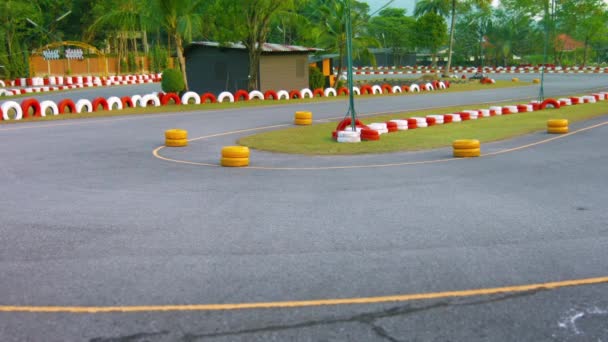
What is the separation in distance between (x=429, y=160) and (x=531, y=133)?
A: 6.41 m

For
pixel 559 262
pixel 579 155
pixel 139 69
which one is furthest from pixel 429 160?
pixel 139 69

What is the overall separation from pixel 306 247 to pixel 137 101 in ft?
83.8

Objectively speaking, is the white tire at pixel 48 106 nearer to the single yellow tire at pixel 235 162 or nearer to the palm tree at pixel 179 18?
the palm tree at pixel 179 18

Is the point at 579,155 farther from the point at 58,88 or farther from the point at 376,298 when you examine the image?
the point at 58,88

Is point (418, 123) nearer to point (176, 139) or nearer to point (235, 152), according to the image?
point (176, 139)

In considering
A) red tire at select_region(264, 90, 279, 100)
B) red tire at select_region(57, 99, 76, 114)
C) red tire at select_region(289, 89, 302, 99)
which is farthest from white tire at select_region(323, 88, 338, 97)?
red tire at select_region(57, 99, 76, 114)

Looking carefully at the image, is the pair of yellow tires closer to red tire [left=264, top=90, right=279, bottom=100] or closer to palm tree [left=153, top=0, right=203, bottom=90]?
palm tree [left=153, top=0, right=203, bottom=90]

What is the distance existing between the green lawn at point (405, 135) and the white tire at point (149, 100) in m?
11.3

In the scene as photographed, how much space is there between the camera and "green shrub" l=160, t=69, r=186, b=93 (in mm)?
34594

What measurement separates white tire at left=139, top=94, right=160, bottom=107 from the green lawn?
445 inches

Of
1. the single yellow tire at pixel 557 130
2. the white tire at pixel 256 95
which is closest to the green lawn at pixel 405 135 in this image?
the single yellow tire at pixel 557 130

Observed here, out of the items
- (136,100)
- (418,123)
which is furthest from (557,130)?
(136,100)

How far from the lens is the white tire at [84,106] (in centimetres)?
2717

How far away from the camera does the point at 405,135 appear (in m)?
19.0
